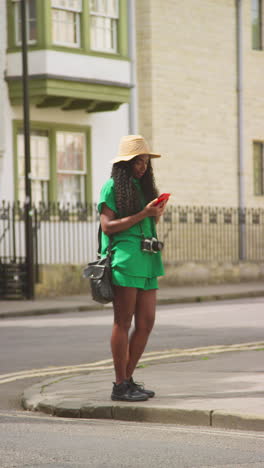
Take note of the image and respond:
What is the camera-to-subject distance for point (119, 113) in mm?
27188

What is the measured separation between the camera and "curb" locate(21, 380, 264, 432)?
7828mm

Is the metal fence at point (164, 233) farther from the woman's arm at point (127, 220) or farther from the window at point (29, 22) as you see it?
the woman's arm at point (127, 220)

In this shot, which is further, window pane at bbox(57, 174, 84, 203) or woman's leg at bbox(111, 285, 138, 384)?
window pane at bbox(57, 174, 84, 203)

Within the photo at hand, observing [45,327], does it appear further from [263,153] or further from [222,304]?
[263,153]

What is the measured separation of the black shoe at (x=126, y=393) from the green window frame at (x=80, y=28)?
16213 millimetres

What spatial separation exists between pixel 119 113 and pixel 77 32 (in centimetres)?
264

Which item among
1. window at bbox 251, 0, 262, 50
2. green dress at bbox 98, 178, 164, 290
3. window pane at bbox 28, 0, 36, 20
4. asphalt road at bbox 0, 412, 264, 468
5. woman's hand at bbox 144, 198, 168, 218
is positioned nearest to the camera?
asphalt road at bbox 0, 412, 264, 468

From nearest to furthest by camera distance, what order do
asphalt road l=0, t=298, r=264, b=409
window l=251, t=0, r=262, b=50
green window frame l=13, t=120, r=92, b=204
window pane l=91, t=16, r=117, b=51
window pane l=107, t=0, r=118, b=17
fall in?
asphalt road l=0, t=298, r=264, b=409, green window frame l=13, t=120, r=92, b=204, window pane l=91, t=16, r=117, b=51, window pane l=107, t=0, r=118, b=17, window l=251, t=0, r=262, b=50

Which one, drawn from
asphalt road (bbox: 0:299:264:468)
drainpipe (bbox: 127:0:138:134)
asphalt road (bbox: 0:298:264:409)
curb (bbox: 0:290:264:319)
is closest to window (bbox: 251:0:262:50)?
drainpipe (bbox: 127:0:138:134)

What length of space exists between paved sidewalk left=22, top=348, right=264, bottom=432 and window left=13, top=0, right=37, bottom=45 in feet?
46.3

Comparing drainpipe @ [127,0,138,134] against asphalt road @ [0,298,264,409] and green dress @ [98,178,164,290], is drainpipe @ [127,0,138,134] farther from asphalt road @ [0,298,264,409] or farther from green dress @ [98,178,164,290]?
green dress @ [98,178,164,290]

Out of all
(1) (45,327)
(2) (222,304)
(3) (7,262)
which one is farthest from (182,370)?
(3) (7,262)

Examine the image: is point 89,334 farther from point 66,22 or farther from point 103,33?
point 103,33

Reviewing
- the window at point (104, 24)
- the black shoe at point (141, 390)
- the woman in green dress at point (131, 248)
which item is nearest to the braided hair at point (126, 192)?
the woman in green dress at point (131, 248)
